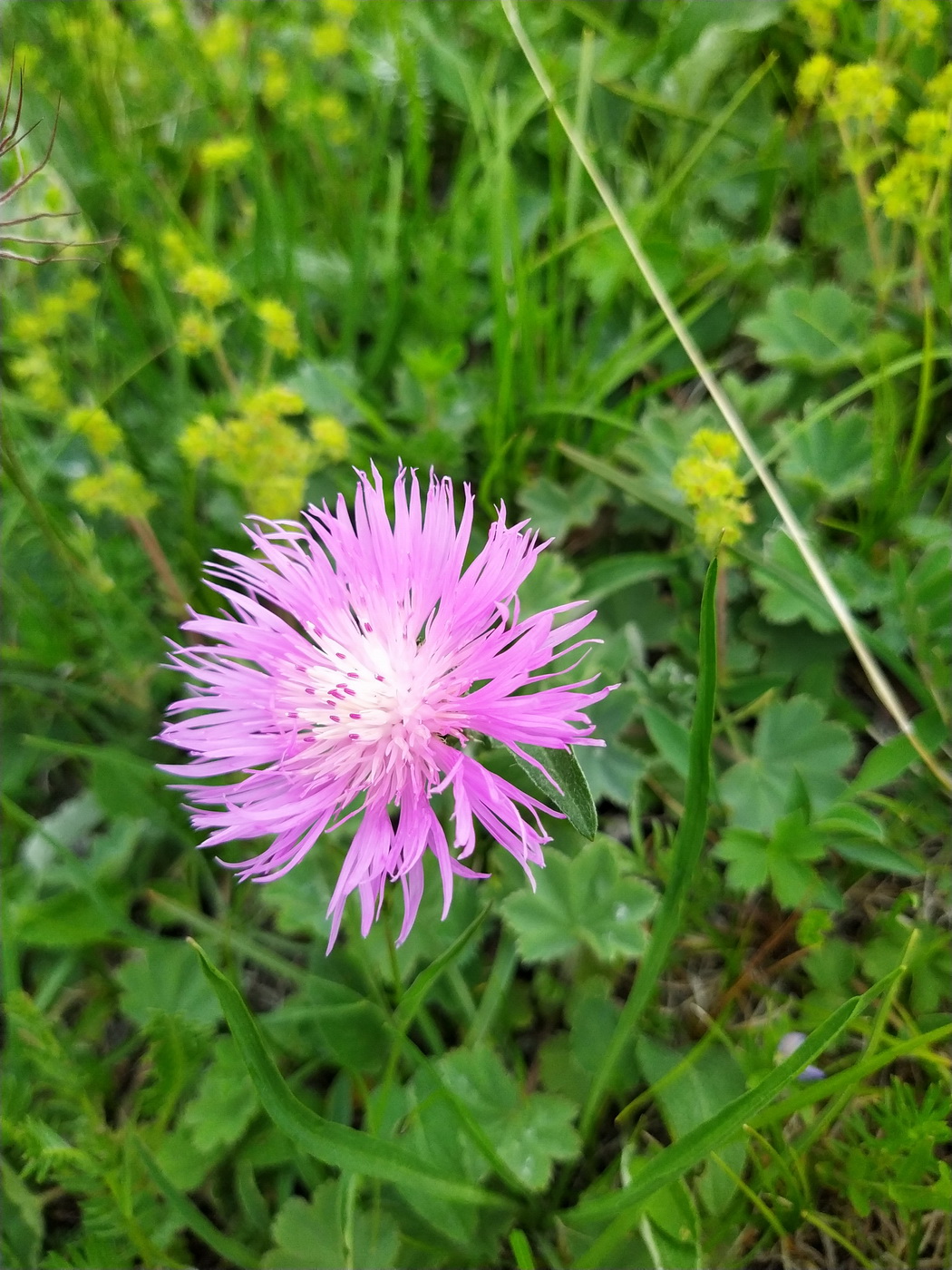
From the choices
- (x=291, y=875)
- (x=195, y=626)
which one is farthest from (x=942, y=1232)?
(x=195, y=626)

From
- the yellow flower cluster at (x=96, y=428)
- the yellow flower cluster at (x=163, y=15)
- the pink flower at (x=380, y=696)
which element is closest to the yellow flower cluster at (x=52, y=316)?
the yellow flower cluster at (x=96, y=428)

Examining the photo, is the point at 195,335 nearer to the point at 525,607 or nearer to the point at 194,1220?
the point at 525,607

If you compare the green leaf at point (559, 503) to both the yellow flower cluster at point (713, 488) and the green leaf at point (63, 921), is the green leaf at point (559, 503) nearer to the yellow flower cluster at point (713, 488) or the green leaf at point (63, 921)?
the yellow flower cluster at point (713, 488)

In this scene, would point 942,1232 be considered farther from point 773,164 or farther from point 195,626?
point 773,164

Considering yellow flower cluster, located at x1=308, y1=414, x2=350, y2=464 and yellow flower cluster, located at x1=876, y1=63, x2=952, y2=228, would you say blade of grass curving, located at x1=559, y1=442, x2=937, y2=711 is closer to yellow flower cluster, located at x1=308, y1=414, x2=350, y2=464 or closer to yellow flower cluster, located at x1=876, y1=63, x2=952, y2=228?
yellow flower cluster, located at x1=308, y1=414, x2=350, y2=464

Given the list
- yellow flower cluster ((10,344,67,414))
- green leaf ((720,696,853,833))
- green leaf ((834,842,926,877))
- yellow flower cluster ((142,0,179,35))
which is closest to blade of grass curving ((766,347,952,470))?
green leaf ((720,696,853,833))

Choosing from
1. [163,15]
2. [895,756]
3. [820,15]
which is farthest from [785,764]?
[163,15]

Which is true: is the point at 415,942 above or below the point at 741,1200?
above
